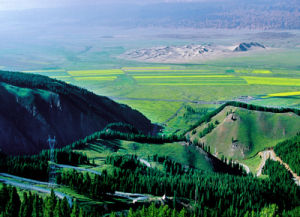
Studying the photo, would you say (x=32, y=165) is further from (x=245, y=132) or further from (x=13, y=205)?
(x=245, y=132)

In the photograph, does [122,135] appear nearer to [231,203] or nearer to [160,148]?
[160,148]

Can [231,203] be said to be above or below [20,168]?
below

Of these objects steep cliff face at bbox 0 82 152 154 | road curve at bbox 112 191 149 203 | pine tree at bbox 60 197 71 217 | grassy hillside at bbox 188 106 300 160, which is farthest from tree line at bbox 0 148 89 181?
grassy hillside at bbox 188 106 300 160

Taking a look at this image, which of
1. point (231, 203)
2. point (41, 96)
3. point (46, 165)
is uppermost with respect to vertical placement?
point (41, 96)

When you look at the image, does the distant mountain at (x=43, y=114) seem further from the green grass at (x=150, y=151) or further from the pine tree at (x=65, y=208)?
the pine tree at (x=65, y=208)

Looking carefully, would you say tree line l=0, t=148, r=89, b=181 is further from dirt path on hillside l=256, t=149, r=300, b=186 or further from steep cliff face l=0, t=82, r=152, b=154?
dirt path on hillside l=256, t=149, r=300, b=186

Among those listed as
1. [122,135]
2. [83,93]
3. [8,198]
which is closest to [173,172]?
[122,135]

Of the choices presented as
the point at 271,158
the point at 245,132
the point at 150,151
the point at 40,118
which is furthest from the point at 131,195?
the point at 245,132
